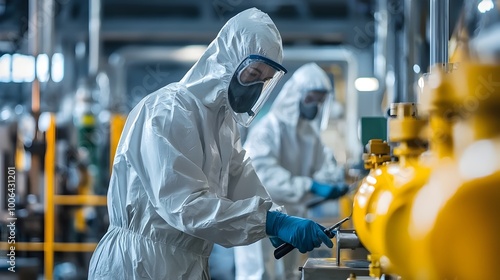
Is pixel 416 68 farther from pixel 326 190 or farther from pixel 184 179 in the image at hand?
pixel 184 179

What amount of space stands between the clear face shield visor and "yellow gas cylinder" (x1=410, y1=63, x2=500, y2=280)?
152 centimetres

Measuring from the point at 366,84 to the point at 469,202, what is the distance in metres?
8.67

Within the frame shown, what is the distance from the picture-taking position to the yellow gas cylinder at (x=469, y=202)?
104 cm

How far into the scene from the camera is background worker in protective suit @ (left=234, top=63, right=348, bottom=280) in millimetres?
4602

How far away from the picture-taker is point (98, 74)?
28.8 feet

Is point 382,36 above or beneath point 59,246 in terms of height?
above

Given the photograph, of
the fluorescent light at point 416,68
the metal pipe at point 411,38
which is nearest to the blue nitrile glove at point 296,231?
the metal pipe at point 411,38

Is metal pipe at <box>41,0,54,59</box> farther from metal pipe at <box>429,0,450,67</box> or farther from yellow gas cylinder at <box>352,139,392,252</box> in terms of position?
yellow gas cylinder at <box>352,139,392,252</box>

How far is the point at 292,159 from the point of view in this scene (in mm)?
5082

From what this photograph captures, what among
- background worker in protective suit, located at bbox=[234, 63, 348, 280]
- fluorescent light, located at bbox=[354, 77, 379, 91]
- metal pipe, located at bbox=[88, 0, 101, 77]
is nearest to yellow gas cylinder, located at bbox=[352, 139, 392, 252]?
background worker in protective suit, located at bbox=[234, 63, 348, 280]

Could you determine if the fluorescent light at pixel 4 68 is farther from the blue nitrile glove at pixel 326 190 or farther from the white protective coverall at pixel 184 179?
the white protective coverall at pixel 184 179

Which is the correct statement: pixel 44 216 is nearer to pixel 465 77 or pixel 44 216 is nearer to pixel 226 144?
pixel 226 144

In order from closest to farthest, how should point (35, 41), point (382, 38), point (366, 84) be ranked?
point (35, 41), point (382, 38), point (366, 84)

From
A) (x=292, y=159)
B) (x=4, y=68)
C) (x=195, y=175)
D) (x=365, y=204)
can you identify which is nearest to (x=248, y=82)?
(x=195, y=175)
